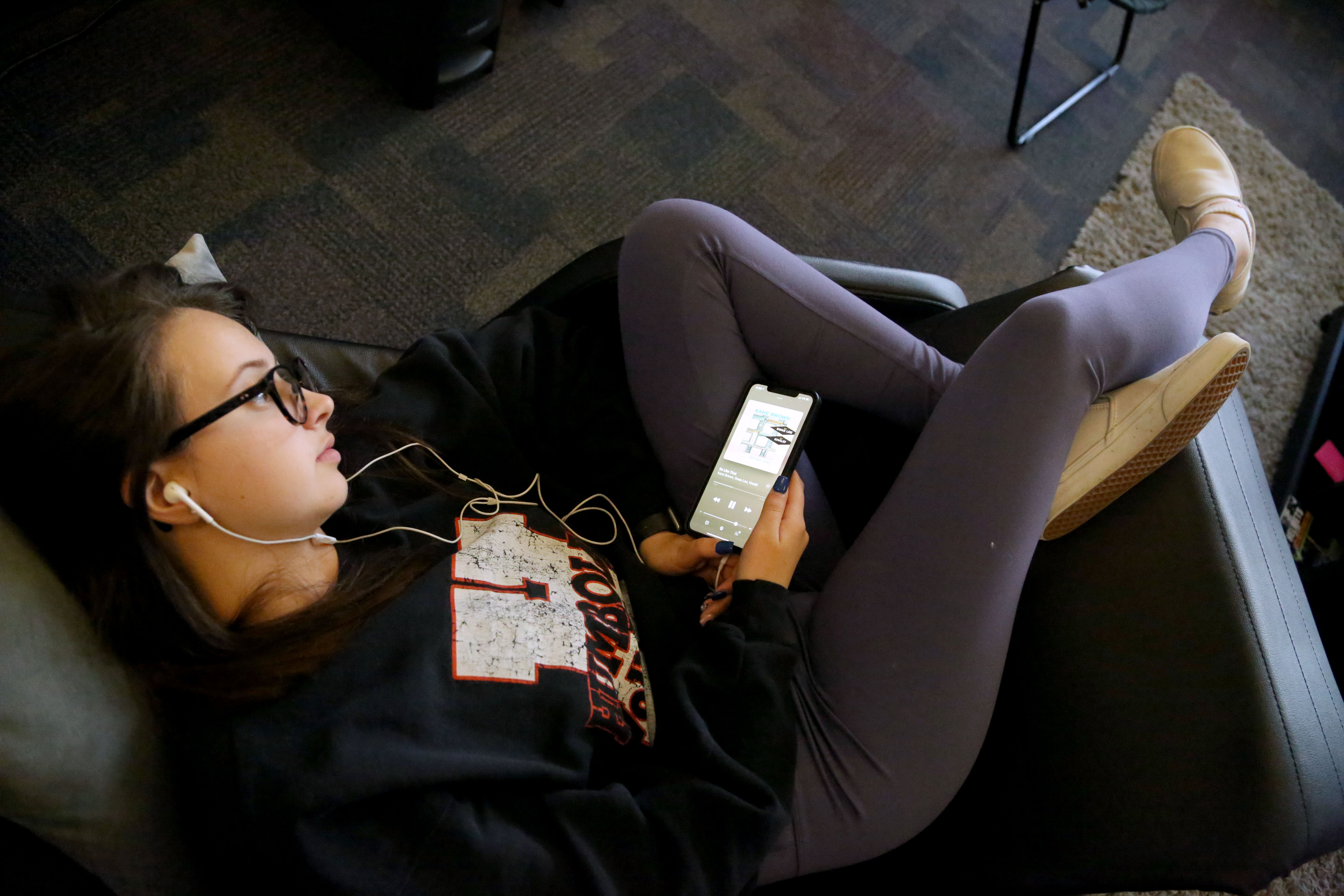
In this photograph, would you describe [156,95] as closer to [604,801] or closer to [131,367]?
[131,367]

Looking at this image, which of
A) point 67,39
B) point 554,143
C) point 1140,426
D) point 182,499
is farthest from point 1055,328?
point 67,39

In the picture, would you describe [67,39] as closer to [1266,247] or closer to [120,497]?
[120,497]

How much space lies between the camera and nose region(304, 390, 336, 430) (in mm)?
835

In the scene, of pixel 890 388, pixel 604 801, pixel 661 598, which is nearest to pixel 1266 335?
pixel 890 388

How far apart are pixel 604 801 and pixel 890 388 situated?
59cm

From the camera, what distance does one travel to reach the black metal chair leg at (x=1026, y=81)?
185 centimetres

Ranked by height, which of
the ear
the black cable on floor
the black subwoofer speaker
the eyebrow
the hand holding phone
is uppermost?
the eyebrow

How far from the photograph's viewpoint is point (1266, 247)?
191 cm

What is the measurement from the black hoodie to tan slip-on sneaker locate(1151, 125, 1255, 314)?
33.9 inches

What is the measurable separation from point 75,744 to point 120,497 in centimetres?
20

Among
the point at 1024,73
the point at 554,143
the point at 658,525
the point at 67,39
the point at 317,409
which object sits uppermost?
the point at 1024,73

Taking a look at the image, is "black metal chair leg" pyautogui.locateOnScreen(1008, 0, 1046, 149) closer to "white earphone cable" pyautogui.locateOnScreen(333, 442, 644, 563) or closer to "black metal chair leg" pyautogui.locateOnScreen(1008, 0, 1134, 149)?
"black metal chair leg" pyautogui.locateOnScreen(1008, 0, 1134, 149)

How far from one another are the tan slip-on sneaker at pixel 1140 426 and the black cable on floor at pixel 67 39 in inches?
73.8

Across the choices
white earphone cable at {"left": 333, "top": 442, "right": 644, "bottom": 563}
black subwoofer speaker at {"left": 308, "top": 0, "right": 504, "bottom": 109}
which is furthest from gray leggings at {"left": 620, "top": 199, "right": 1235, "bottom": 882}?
black subwoofer speaker at {"left": 308, "top": 0, "right": 504, "bottom": 109}
